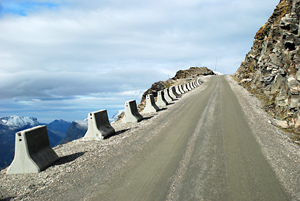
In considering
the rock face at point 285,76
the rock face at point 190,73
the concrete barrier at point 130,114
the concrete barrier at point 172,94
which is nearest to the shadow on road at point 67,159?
the concrete barrier at point 130,114

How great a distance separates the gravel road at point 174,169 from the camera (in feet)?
14.7

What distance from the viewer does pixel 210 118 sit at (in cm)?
1102

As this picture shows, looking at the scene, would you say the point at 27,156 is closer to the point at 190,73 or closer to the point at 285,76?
the point at 285,76

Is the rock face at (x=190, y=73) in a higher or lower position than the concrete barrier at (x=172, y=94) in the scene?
higher

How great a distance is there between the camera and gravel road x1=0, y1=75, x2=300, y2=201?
4.48 meters

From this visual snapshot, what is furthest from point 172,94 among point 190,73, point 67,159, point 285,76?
point 190,73

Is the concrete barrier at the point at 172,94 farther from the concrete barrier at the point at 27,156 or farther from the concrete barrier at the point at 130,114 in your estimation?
the concrete barrier at the point at 27,156

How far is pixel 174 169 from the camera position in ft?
18.0

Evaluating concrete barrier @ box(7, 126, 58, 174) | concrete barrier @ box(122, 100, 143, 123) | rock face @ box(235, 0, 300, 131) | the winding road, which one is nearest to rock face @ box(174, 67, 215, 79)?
rock face @ box(235, 0, 300, 131)

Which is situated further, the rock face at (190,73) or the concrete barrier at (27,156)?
the rock face at (190,73)

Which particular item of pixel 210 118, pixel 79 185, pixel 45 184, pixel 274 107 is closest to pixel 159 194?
pixel 79 185

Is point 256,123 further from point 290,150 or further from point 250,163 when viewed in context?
point 250,163

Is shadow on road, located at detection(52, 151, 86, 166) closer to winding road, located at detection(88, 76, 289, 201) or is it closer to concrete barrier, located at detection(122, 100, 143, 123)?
winding road, located at detection(88, 76, 289, 201)

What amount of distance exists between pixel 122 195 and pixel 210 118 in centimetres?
766
